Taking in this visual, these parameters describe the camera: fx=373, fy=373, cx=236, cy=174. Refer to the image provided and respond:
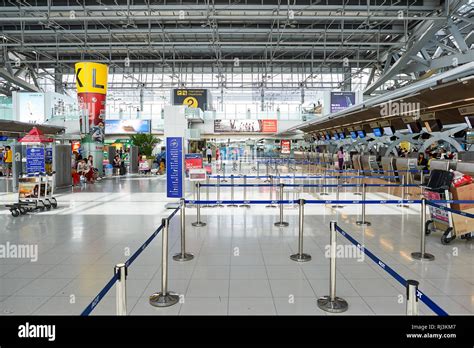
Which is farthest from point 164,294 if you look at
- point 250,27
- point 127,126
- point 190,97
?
point 127,126

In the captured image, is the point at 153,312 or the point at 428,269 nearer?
the point at 153,312

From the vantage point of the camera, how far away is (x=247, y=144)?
48.7 m

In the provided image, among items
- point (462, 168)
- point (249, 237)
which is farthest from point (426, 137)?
point (249, 237)

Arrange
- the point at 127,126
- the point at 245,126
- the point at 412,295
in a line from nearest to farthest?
the point at 412,295 → the point at 127,126 → the point at 245,126

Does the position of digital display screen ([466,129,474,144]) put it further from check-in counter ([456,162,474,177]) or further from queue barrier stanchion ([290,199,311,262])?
queue barrier stanchion ([290,199,311,262])

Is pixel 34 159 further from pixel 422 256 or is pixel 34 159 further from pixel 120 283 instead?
pixel 422 256

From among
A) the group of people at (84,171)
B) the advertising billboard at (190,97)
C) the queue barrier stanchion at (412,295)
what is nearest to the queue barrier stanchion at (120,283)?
the queue barrier stanchion at (412,295)

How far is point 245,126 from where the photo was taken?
1503 inches

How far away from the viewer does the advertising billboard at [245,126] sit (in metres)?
37.8

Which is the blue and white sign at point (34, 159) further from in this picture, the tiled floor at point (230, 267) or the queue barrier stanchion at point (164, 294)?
the queue barrier stanchion at point (164, 294)

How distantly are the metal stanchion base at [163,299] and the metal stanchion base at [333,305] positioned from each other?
161 centimetres

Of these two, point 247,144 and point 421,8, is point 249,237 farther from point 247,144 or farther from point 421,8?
point 247,144

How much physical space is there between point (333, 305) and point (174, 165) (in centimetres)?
681
